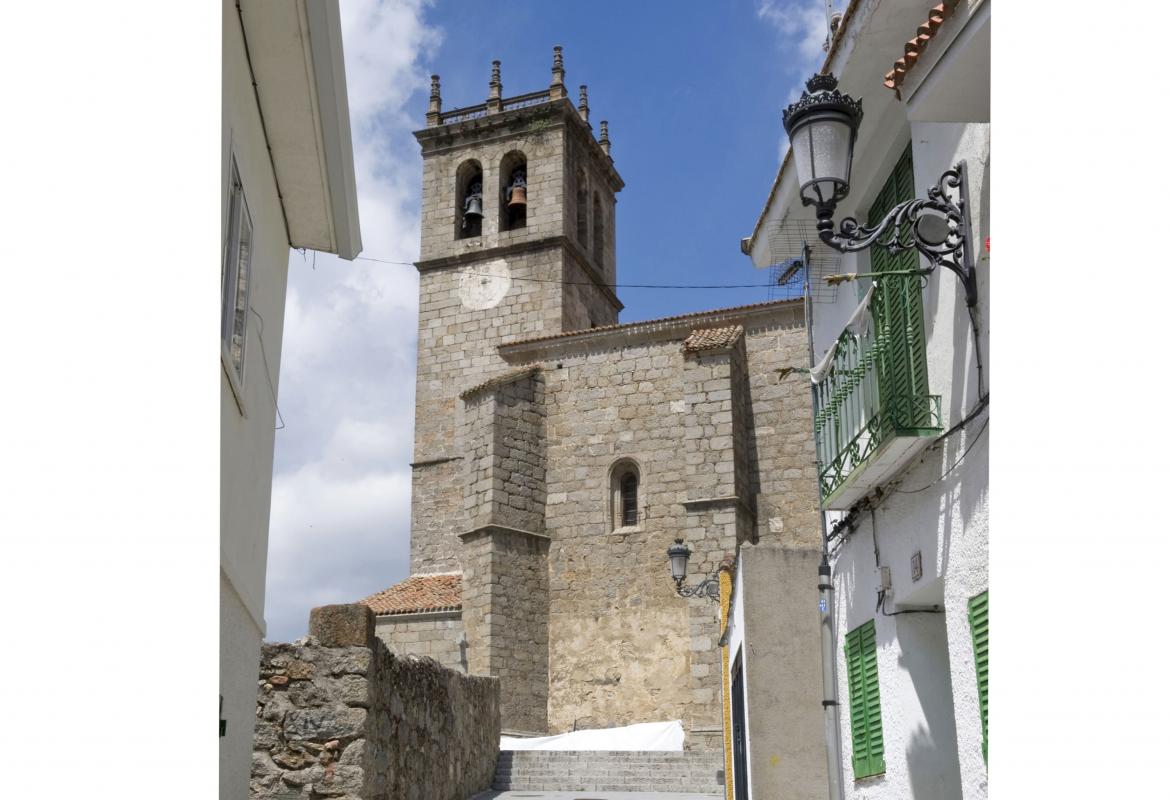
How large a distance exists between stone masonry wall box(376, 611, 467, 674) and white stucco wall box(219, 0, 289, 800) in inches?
609

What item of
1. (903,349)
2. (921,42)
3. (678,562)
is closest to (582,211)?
(678,562)

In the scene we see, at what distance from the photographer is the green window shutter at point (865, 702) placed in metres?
7.27

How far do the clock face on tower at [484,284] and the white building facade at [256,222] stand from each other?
68.7 ft

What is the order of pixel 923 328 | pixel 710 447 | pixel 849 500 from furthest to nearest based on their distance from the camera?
pixel 710 447 → pixel 849 500 → pixel 923 328

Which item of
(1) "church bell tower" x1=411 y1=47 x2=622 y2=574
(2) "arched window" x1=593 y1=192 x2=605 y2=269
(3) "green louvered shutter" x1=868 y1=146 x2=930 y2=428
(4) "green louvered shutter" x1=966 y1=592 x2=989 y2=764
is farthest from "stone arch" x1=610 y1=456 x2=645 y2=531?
(4) "green louvered shutter" x1=966 y1=592 x2=989 y2=764

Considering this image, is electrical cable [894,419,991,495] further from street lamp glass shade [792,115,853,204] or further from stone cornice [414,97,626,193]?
stone cornice [414,97,626,193]

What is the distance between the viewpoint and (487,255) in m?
28.8

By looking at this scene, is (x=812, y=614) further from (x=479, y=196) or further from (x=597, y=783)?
(x=479, y=196)

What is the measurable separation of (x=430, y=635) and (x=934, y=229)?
716 inches
